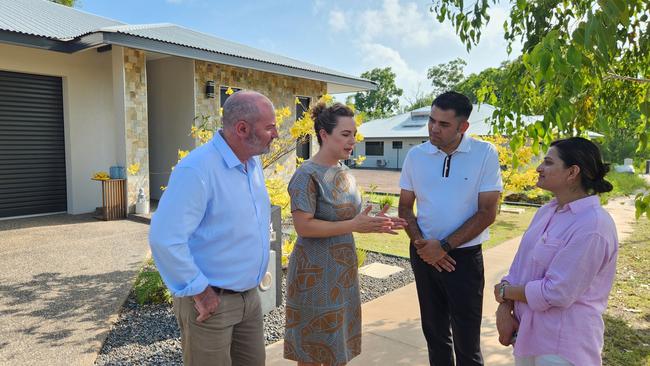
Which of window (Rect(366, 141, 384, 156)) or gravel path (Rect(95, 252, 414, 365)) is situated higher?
window (Rect(366, 141, 384, 156))

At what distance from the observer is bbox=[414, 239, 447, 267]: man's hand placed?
2551 mm

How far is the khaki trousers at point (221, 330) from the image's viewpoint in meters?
1.91

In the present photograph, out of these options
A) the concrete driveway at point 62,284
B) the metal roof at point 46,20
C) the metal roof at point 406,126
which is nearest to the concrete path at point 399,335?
the concrete driveway at point 62,284

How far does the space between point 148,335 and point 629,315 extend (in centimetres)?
436

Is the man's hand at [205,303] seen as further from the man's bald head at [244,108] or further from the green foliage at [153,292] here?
the green foliage at [153,292]

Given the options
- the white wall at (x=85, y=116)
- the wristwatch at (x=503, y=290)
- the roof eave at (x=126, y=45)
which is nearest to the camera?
the wristwatch at (x=503, y=290)

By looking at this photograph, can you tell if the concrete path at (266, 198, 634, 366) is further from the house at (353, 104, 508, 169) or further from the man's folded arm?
the house at (353, 104, 508, 169)

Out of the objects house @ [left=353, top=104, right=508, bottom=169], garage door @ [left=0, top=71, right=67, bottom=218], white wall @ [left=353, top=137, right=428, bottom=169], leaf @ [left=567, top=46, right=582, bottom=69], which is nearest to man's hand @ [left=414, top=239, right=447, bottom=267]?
leaf @ [left=567, top=46, right=582, bottom=69]

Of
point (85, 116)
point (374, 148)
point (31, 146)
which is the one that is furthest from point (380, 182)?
point (374, 148)

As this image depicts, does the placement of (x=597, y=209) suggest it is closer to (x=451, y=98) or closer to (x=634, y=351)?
(x=451, y=98)

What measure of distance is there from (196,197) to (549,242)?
5.00 feet

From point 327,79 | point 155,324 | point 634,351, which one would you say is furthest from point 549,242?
point 327,79

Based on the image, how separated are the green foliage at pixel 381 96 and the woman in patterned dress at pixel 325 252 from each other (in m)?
58.5

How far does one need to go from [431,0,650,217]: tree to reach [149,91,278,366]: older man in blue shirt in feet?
4.38
